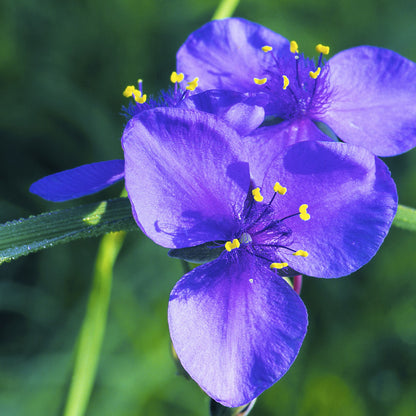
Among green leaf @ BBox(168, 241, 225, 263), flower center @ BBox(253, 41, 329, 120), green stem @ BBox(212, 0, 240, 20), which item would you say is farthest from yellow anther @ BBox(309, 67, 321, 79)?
green stem @ BBox(212, 0, 240, 20)

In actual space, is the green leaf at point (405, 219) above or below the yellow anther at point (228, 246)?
below

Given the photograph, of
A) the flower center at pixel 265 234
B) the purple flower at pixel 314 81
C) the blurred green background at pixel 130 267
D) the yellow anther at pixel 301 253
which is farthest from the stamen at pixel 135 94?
the blurred green background at pixel 130 267

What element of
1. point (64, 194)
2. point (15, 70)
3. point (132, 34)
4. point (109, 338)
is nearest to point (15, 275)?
point (109, 338)

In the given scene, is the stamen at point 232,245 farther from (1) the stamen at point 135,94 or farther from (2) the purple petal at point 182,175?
(1) the stamen at point 135,94

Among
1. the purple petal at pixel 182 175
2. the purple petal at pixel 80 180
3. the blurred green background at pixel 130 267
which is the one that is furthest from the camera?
the blurred green background at pixel 130 267

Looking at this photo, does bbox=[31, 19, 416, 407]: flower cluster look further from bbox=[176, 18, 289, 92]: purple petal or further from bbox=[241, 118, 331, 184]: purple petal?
bbox=[176, 18, 289, 92]: purple petal

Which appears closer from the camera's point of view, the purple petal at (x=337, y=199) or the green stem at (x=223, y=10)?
the purple petal at (x=337, y=199)
